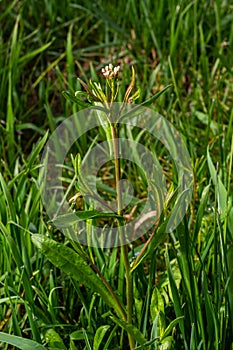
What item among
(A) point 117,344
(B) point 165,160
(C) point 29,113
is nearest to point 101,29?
(C) point 29,113

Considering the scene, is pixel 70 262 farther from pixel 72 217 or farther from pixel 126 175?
pixel 126 175

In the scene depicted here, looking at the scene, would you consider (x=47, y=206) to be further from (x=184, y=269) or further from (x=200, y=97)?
(x=200, y=97)

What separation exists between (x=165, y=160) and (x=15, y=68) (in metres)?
0.59

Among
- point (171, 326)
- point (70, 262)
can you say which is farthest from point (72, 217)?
point (171, 326)

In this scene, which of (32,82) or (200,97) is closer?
(200,97)

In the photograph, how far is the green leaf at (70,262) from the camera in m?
1.02

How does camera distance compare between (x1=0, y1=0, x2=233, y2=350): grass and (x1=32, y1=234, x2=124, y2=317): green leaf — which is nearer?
(x1=32, y1=234, x2=124, y2=317): green leaf

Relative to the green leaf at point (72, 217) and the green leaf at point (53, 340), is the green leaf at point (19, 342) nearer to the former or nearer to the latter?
the green leaf at point (53, 340)

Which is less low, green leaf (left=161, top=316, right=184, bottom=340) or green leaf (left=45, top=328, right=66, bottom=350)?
green leaf (left=161, top=316, right=184, bottom=340)

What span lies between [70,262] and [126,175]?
80 cm

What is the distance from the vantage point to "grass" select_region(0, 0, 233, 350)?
1.17 meters

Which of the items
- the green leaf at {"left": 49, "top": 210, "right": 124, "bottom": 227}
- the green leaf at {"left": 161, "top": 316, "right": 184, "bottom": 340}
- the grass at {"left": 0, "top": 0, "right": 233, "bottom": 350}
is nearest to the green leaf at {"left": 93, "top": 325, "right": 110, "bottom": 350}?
the grass at {"left": 0, "top": 0, "right": 233, "bottom": 350}

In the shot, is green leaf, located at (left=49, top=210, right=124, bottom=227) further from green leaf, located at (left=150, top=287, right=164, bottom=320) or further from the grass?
green leaf, located at (left=150, top=287, right=164, bottom=320)

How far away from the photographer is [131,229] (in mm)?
→ 1704
